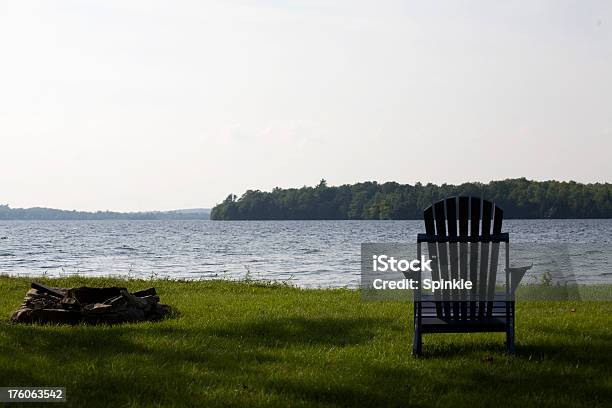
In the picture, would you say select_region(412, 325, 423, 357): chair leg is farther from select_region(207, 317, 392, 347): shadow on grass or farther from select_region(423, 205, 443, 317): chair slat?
select_region(207, 317, 392, 347): shadow on grass

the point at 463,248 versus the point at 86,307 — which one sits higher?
the point at 463,248

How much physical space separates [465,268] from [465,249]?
0.68 ft

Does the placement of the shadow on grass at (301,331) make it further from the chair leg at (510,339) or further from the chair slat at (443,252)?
the chair leg at (510,339)

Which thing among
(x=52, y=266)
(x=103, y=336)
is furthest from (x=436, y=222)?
(x=52, y=266)

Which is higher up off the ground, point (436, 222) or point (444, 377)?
point (436, 222)

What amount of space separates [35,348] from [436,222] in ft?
12.5

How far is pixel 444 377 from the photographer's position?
594cm

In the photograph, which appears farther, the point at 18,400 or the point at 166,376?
the point at 166,376

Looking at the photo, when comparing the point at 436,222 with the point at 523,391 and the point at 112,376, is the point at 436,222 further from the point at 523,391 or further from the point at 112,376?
the point at 112,376

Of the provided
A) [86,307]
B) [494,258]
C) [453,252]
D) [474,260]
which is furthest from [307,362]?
[86,307]

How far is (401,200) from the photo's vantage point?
351 ft

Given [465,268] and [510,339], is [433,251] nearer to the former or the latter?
[465,268]

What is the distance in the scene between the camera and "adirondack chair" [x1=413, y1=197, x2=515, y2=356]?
6.70 metres

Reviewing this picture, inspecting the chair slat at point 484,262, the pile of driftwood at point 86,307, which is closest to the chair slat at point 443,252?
the chair slat at point 484,262
